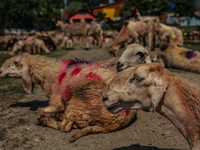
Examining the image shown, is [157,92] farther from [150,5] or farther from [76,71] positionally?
[150,5]

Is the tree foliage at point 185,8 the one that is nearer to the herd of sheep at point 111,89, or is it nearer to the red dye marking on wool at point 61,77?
the herd of sheep at point 111,89

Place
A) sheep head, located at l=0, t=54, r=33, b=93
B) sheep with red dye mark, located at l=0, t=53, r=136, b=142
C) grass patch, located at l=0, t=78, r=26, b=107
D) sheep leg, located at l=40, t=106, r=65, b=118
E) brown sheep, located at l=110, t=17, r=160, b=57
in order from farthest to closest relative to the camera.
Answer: brown sheep, located at l=110, t=17, r=160, b=57, grass patch, located at l=0, t=78, r=26, b=107, sheep head, located at l=0, t=54, r=33, b=93, sheep leg, located at l=40, t=106, r=65, b=118, sheep with red dye mark, located at l=0, t=53, r=136, b=142

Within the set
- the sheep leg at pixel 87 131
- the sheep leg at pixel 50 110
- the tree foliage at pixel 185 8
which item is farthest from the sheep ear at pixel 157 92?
the tree foliage at pixel 185 8

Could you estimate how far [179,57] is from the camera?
36.4ft

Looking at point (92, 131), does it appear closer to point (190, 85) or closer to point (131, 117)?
point (131, 117)

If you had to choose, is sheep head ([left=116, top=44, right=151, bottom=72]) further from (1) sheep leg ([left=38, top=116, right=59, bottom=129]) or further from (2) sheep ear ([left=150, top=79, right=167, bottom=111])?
(2) sheep ear ([left=150, top=79, right=167, bottom=111])

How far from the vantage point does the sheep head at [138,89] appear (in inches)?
97.7

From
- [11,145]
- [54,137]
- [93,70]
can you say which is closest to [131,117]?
[93,70]

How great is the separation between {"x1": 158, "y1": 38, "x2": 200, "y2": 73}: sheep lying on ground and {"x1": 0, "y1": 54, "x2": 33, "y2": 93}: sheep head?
7.29m

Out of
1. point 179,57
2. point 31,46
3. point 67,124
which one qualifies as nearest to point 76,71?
point 67,124

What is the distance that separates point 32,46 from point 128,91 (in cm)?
1908

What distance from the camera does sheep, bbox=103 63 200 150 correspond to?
2500 mm

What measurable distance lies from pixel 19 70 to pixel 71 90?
1.76m

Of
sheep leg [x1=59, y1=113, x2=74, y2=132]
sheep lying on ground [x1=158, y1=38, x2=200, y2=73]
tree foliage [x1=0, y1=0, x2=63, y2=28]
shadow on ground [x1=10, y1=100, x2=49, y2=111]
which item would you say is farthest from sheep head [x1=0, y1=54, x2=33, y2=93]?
tree foliage [x1=0, y1=0, x2=63, y2=28]
